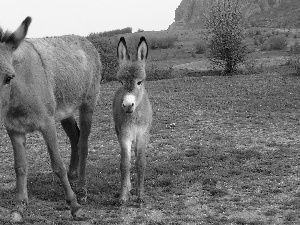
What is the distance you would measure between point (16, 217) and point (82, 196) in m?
1.31

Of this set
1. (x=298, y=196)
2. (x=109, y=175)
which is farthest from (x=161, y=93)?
(x=298, y=196)

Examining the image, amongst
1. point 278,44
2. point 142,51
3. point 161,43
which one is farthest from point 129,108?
point 161,43

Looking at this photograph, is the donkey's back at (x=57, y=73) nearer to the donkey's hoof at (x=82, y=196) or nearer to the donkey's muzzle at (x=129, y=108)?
the donkey's muzzle at (x=129, y=108)

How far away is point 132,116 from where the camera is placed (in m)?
7.20

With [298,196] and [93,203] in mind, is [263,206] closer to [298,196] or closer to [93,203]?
[298,196]

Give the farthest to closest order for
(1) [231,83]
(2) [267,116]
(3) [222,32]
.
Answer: (3) [222,32], (1) [231,83], (2) [267,116]

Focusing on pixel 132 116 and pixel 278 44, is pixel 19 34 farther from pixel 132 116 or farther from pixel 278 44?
pixel 278 44

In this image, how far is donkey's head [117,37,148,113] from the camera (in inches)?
262

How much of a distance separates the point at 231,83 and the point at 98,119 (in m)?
8.06

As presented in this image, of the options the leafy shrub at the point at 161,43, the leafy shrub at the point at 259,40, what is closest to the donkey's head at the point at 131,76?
the leafy shrub at the point at 259,40

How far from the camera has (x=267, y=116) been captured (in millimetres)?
13414

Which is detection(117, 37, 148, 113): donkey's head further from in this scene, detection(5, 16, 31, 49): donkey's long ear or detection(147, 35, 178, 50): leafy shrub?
detection(147, 35, 178, 50): leafy shrub

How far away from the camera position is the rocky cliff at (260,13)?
64688 millimetres

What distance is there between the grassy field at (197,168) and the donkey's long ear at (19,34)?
2286 mm
